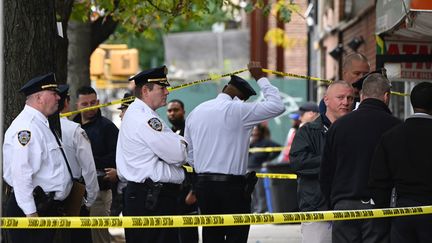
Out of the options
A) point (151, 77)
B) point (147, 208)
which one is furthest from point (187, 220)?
point (151, 77)

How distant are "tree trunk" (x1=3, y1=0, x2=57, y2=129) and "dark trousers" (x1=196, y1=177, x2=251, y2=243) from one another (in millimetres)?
1927

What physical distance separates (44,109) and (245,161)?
224 centimetres

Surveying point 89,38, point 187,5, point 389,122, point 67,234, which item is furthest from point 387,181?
point 89,38

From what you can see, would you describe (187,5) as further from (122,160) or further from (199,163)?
(122,160)

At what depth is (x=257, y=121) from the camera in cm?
1069

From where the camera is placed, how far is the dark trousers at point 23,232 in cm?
915

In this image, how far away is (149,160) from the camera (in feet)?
31.3

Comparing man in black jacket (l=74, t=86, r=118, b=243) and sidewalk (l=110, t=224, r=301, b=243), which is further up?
man in black jacket (l=74, t=86, r=118, b=243)

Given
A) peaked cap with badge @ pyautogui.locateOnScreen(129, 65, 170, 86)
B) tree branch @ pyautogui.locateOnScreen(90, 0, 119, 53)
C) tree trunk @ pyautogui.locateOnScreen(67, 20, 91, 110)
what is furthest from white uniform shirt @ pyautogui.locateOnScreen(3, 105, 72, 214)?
tree branch @ pyautogui.locateOnScreen(90, 0, 119, 53)

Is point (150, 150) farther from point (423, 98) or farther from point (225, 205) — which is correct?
point (423, 98)

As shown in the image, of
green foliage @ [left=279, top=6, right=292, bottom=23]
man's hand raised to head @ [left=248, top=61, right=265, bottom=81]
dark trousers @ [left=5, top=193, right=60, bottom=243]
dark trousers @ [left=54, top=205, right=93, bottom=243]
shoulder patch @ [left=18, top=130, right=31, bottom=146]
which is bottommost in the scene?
dark trousers @ [left=54, top=205, right=93, bottom=243]

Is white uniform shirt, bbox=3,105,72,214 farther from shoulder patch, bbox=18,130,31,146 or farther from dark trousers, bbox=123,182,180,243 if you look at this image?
dark trousers, bbox=123,182,180,243

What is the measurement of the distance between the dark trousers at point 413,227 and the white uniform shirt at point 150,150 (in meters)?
1.92

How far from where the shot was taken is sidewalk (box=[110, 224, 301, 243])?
53.9ft
